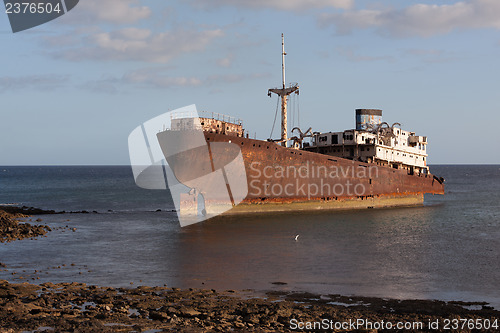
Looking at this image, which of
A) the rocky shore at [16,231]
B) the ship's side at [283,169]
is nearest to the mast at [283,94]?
the ship's side at [283,169]

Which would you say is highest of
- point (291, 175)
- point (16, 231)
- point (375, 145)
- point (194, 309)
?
point (375, 145)

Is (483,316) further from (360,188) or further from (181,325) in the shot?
(360,188)

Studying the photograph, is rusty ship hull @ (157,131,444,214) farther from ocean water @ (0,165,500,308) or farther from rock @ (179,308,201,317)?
rock @ (179,308,201,317)

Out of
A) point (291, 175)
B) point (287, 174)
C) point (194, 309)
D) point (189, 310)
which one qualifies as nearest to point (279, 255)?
point (194, 309)

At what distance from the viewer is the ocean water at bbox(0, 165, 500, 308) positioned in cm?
1619

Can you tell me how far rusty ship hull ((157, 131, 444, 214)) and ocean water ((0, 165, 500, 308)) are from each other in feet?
6.54

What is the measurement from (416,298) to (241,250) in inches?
381

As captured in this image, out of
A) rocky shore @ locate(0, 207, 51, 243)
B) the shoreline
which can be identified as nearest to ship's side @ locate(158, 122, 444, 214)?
rocky shore @ locate(0, 207, 51, 243)

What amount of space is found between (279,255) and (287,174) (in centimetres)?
1544

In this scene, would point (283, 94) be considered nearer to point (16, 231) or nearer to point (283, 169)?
point (283, 169)

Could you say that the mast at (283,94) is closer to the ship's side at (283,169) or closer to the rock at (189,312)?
the ship's side at (283,169)

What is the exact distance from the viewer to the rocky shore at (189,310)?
440 inches

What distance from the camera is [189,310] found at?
1229 cm

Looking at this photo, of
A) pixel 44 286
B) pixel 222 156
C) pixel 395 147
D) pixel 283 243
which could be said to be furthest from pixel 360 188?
pixel 44 286
